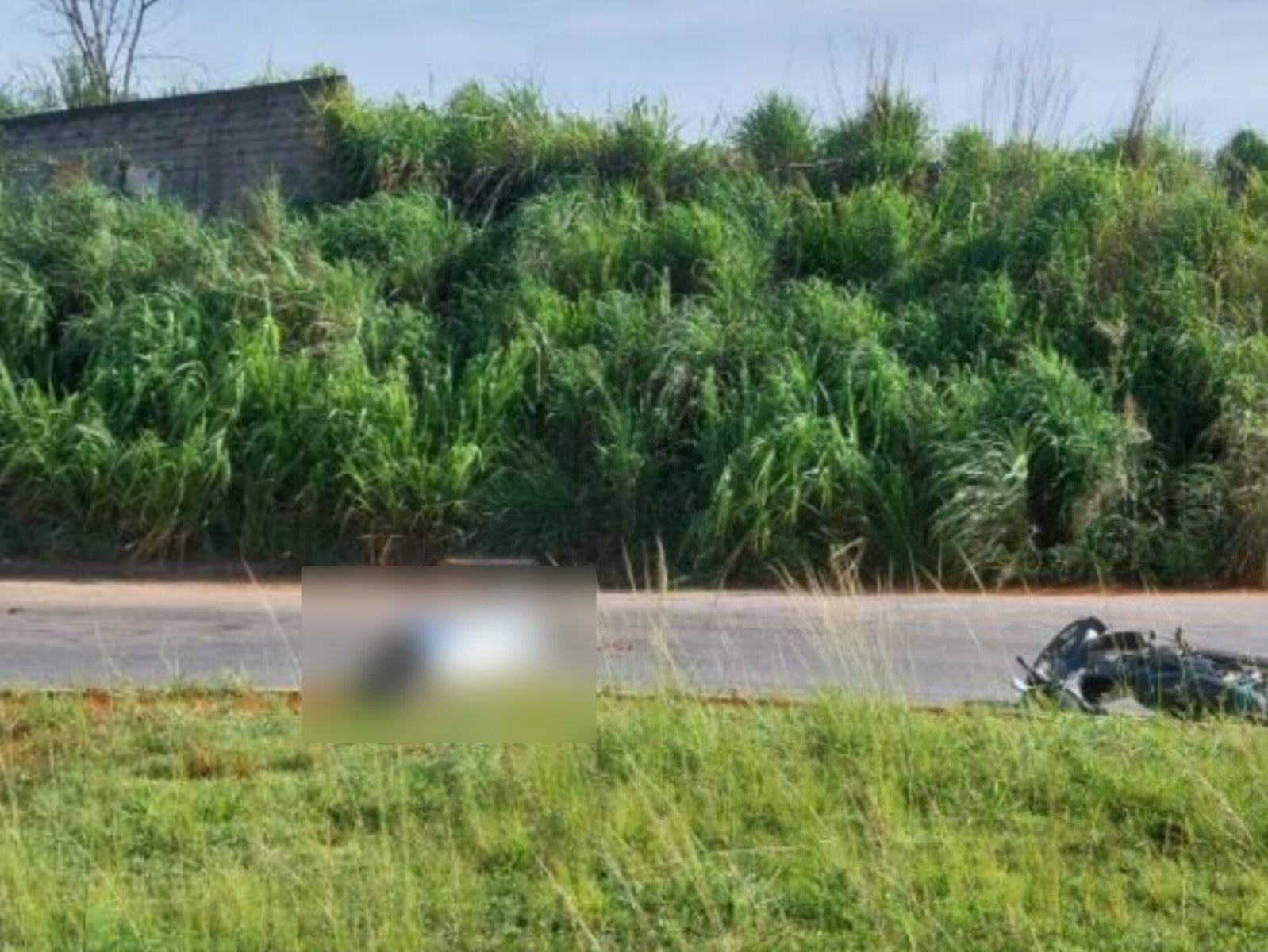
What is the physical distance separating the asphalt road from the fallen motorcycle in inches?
25.1

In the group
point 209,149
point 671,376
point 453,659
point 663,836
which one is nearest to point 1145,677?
point 663,836

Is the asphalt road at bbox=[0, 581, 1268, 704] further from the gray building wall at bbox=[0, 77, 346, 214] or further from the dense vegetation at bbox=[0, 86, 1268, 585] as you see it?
the gray building wall at bbox=[0, 77, 346, 214]

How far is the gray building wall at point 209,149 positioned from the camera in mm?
21562

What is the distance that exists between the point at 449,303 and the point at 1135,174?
663 cm

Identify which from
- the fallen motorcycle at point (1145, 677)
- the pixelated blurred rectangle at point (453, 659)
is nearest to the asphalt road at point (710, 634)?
the fallen motorcycle at point (1145, 677)

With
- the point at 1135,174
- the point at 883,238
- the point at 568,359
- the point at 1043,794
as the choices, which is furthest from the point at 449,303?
the point at 1043,794

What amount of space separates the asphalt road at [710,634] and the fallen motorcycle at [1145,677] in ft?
2.09

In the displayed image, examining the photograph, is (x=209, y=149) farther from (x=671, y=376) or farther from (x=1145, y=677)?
(x=1145, y=677)

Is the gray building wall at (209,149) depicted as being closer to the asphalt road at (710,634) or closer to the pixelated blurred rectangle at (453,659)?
the asphalt road at (710,634)

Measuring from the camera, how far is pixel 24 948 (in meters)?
5.30

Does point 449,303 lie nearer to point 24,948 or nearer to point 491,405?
point 491,405

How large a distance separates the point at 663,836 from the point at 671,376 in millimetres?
11155

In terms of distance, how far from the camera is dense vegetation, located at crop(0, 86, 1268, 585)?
1555 centimetres

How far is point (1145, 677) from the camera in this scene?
26.1ft
